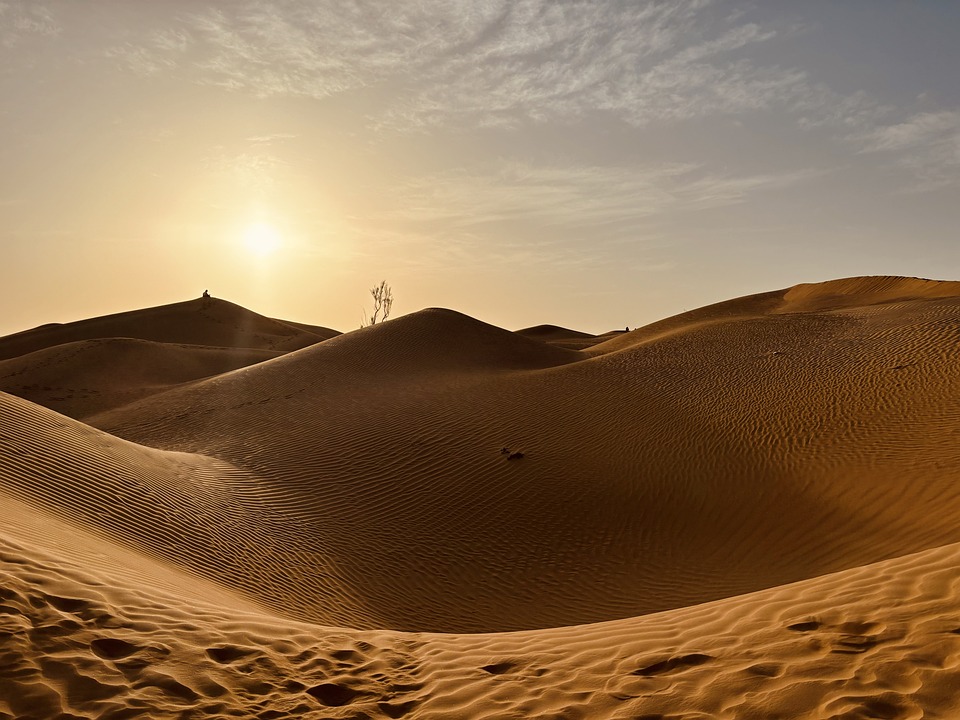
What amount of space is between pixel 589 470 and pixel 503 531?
10.7ft

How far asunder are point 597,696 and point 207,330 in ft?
213

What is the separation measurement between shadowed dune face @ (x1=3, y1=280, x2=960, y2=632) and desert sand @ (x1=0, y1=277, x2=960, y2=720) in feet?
0.28

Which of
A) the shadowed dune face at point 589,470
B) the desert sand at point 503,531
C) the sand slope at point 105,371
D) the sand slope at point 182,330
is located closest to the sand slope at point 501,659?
the desert sand at point 503,531

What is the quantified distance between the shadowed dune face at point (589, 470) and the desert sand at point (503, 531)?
0.09 meters

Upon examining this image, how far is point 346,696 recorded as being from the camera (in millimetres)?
4652

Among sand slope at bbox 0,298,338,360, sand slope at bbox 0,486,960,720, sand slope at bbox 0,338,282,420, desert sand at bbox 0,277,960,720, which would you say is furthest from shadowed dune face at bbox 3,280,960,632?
sand slope at bbox 0,298,338,360

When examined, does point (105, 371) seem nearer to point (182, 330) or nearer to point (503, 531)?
point (182, 330)

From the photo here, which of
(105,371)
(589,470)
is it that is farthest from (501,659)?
(105,371)

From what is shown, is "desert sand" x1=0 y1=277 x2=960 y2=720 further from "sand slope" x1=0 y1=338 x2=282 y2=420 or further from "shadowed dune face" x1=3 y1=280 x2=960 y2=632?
"sand slope" x1=0 y1=338 x2=282 y2=420

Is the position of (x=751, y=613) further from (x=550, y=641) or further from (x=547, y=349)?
(x=547, y=349)

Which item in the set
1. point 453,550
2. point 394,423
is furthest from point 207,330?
point 453,550

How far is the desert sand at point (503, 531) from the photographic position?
4.42m

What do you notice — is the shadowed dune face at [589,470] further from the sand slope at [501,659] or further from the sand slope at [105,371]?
the sand slope at [105,371]

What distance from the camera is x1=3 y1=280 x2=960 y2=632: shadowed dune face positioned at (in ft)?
36.6
